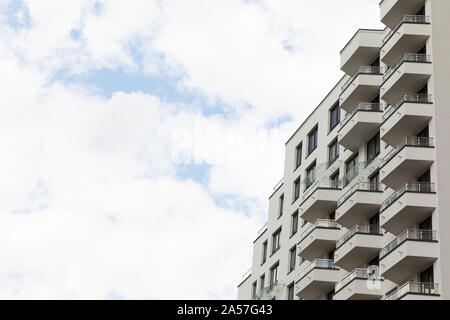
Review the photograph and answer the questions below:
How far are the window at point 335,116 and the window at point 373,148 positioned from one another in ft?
20.3

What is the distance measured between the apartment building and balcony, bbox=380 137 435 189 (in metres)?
0.06

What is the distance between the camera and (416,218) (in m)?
50.0

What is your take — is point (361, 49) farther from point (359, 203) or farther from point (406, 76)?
point (359, 203)

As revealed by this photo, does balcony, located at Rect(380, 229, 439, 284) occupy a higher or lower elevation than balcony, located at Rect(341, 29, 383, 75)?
lower

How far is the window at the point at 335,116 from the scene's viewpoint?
215 feet

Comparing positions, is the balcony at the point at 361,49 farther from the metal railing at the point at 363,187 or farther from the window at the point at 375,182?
the metal railing at the point at 363,187

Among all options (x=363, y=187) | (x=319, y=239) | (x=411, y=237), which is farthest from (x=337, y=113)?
(x=411, y=237)

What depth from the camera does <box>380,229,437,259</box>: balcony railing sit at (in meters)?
48.0

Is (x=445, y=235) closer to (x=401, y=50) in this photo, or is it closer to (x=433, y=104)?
(x=433, y=104)

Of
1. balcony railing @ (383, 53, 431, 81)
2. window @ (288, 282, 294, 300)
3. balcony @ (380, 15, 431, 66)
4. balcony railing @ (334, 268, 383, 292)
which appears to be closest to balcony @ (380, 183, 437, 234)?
balcony railing @ (334, 268, 383, 292)

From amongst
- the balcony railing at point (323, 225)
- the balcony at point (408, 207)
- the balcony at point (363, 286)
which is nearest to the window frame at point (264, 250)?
the balcony railing at point (323, 225)

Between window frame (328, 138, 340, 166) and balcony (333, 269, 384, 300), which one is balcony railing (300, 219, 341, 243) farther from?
balcony (333, 269, 384, 300)

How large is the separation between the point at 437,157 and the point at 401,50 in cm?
892
